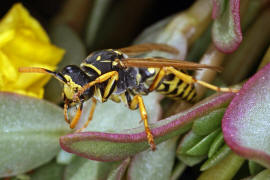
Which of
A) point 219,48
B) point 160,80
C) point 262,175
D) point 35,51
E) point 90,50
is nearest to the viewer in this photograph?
point 262,175

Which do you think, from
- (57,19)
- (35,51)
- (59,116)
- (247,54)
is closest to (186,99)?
(247,54)

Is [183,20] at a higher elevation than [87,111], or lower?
higher

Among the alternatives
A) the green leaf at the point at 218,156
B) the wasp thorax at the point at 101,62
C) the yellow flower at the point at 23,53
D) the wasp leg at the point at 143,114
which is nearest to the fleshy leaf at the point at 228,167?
the green leaf at the point at 218,156

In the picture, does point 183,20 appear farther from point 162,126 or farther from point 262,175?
point 262,175

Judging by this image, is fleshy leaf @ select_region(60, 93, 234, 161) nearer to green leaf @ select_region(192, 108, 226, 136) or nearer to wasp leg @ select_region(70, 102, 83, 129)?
green leaf @ select_region(192, 108, 226, 136)

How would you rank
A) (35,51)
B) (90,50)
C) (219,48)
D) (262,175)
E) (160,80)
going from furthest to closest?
(90,50) < (35,51) < (160,80) < (219,48) < (262,175)

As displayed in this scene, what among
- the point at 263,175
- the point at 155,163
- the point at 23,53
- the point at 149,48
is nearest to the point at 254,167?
the point at 263,175

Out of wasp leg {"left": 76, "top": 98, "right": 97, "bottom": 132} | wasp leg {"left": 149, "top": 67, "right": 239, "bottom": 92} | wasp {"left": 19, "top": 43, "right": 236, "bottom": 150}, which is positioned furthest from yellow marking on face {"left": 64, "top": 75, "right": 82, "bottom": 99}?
wasp leg {"left": 149, "top": 67, "right": 239, "bottom": 92}

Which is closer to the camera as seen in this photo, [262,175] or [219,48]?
[262,175]
